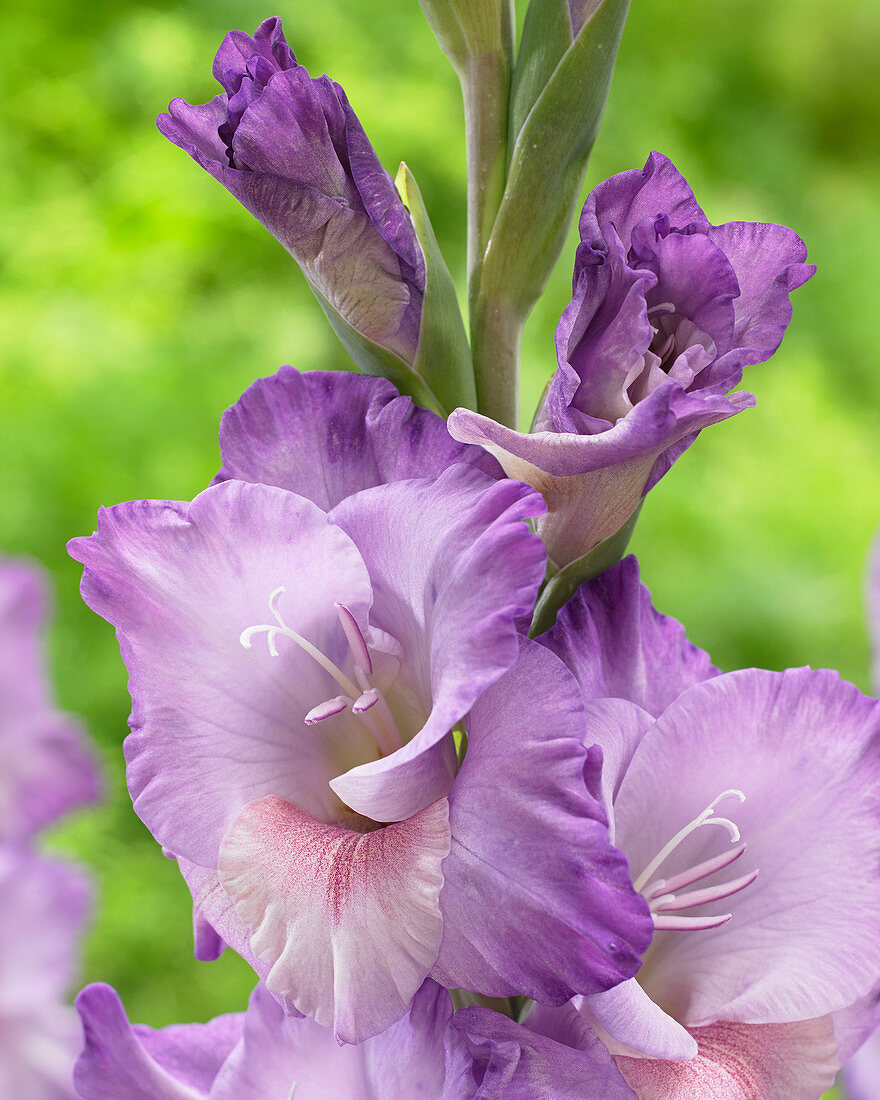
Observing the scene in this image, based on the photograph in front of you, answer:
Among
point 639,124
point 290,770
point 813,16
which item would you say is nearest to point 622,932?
point 290,770

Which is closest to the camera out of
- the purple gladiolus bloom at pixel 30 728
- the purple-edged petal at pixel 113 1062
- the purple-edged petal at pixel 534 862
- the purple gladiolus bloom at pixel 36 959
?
the purple-edged petal at pixel 534 862

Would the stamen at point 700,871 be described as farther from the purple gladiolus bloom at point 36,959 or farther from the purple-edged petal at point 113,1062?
the purple gladiolus bloom at point 36,959

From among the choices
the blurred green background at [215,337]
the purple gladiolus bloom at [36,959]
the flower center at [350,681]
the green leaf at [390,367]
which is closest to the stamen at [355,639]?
the flower center at [350,681]

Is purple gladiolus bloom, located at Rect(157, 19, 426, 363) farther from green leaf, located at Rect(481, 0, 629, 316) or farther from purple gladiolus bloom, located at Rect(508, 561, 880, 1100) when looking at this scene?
purple gladiolus bloom, located at Rect(508, 561, 880, 1100)

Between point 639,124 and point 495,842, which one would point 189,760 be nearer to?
point 495,842

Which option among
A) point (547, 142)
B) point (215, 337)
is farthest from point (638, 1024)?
point (215, 337)

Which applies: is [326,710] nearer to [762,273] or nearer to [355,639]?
[355,639]

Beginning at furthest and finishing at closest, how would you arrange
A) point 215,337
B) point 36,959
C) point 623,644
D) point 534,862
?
point 215,337 < point 36,959 < point 623,644 < point 534,862
